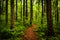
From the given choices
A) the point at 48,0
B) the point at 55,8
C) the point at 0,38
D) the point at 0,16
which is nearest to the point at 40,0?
the point at 55,8

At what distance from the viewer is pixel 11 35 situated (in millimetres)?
13039

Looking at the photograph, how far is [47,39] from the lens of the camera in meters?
10.9

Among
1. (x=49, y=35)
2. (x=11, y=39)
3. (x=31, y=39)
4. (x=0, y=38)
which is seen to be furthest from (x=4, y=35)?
(x=49, y=35)

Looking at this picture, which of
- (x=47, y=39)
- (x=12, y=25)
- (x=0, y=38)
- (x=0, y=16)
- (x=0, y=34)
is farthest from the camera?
(x=0, y=16)

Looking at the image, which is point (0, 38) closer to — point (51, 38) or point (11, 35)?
point (11, 35)

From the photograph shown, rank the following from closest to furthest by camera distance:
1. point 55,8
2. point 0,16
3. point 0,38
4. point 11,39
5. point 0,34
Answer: point 11,39 < point 0,38 < point 0,34 < point 55,8 < point 0,16

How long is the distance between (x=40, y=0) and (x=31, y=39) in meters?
10.9

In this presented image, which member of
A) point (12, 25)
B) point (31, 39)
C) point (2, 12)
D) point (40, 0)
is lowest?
point (31, 39)

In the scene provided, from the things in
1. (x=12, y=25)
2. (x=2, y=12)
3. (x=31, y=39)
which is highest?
(x=2, y=12)

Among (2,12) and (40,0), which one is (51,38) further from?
(2,12)

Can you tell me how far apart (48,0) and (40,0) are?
1019 centimetres

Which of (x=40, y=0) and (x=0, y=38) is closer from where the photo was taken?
(x=0, y=38)

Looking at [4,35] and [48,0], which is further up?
[48,0]

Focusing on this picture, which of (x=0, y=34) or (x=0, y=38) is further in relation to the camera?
(x=0, y=34)
